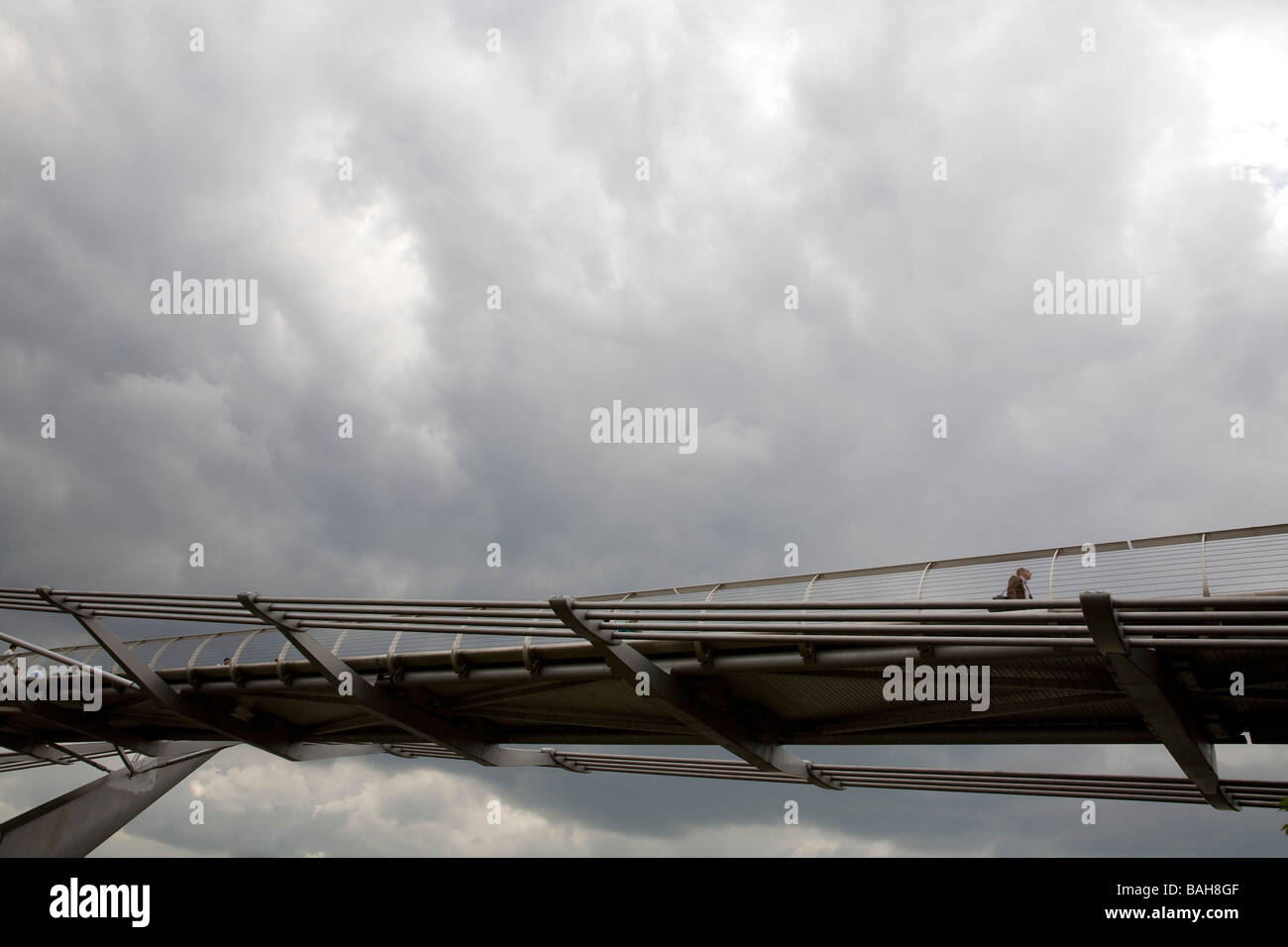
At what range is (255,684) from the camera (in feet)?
73.4

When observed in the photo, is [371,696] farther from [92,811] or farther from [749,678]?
[92,811]

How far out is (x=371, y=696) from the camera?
2012 cm

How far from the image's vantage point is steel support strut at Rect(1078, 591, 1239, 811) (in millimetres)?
10961

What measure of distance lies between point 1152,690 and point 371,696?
1388cm

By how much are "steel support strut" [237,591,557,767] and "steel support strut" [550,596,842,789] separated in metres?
6.10

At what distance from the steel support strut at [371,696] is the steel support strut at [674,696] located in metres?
6.10

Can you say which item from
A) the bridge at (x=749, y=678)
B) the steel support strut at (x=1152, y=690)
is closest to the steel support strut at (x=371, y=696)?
the bridge at (x=749, y=678)

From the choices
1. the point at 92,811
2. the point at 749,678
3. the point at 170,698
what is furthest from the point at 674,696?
the point at 92,811

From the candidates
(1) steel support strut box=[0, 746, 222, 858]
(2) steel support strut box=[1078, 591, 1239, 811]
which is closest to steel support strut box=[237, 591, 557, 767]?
(1) steel support strut box=[0, 746, 222, 858]

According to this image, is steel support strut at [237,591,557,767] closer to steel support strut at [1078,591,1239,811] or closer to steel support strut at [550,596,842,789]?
steel support strut at [550,596,842,789]
